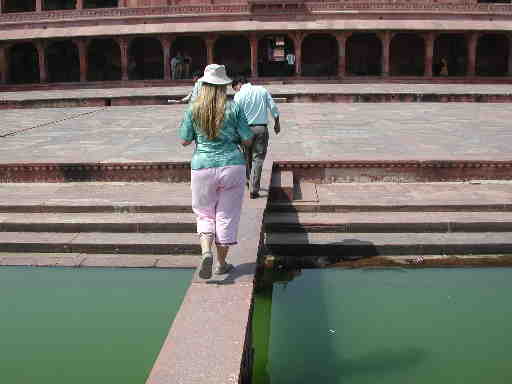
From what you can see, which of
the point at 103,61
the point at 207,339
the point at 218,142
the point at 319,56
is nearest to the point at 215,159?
the point at 218,142

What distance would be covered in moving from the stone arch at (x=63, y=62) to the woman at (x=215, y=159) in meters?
24.9

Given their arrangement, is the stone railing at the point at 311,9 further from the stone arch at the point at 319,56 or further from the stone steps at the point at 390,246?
the stone steps at the point at 390,246

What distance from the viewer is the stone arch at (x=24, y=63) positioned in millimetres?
26703

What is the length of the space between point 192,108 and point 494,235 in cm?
352

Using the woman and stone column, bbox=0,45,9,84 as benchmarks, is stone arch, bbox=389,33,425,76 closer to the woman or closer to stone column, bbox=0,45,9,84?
stone column, bbox=0,45,9,84

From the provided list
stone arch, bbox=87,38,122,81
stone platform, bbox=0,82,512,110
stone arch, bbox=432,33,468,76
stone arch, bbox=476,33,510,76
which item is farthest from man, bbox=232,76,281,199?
stone arch, bbox=476,33,510,76

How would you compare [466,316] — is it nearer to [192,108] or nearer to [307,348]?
[307,348]

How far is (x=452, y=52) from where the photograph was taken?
26.0m

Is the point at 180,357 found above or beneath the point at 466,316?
above

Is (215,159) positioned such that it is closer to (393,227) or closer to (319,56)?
(393,227)

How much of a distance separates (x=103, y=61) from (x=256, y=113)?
22.7 meters

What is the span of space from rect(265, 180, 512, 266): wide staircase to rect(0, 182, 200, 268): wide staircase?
913 millimetres

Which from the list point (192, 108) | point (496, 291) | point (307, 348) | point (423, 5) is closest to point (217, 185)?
point (192, 108)

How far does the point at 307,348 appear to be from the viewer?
4.14 metres
